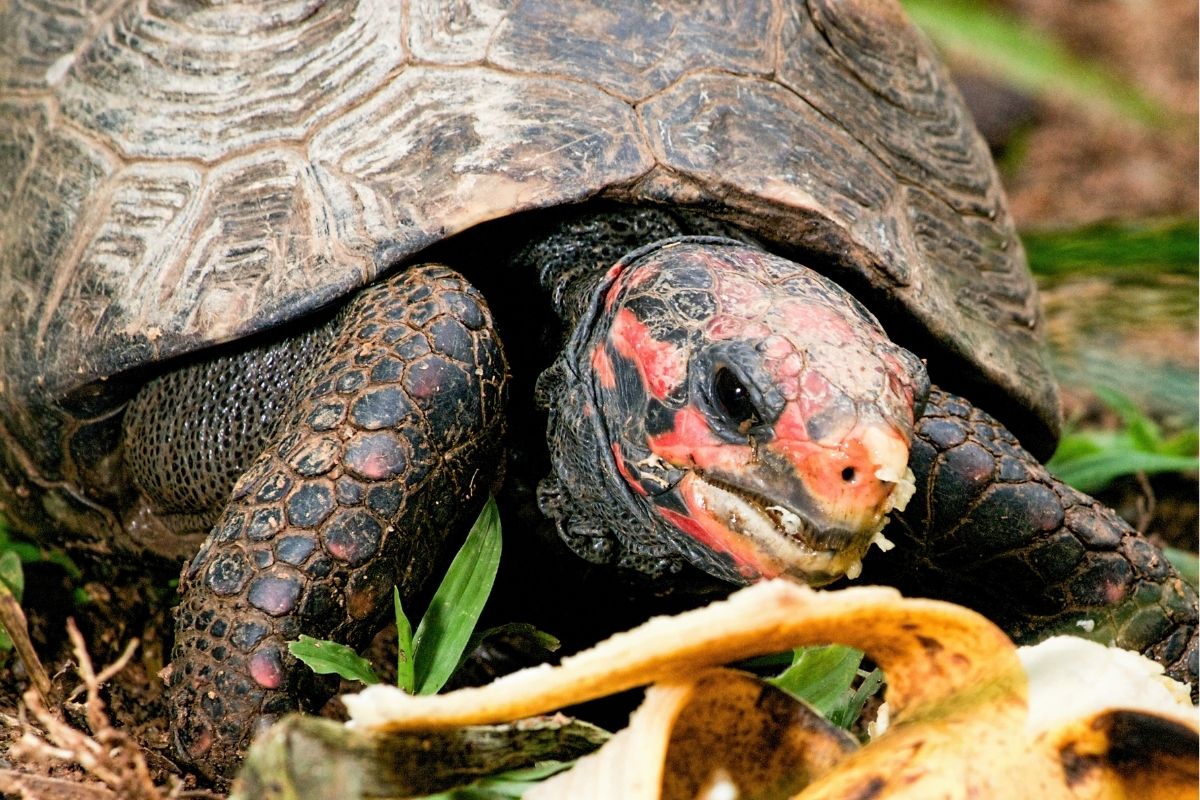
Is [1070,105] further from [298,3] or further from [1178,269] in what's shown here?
[298,3]

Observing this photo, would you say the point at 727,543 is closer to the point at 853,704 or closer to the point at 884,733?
the point at 853,704

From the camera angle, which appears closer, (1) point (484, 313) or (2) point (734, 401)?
(2) point (734, 401)

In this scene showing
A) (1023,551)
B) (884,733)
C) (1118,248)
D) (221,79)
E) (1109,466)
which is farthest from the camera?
(1118,248)

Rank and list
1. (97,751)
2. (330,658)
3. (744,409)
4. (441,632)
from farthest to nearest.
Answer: (441,632) → (330,658) → (744,409) → (97,751)

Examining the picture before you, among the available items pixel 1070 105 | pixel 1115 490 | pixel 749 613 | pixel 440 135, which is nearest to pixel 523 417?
pixel 440 135

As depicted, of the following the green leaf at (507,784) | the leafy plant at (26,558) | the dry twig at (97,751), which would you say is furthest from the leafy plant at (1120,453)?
the dry twig at (97,751)

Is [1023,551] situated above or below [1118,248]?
above

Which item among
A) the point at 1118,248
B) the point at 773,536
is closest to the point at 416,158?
the point at 773,536
